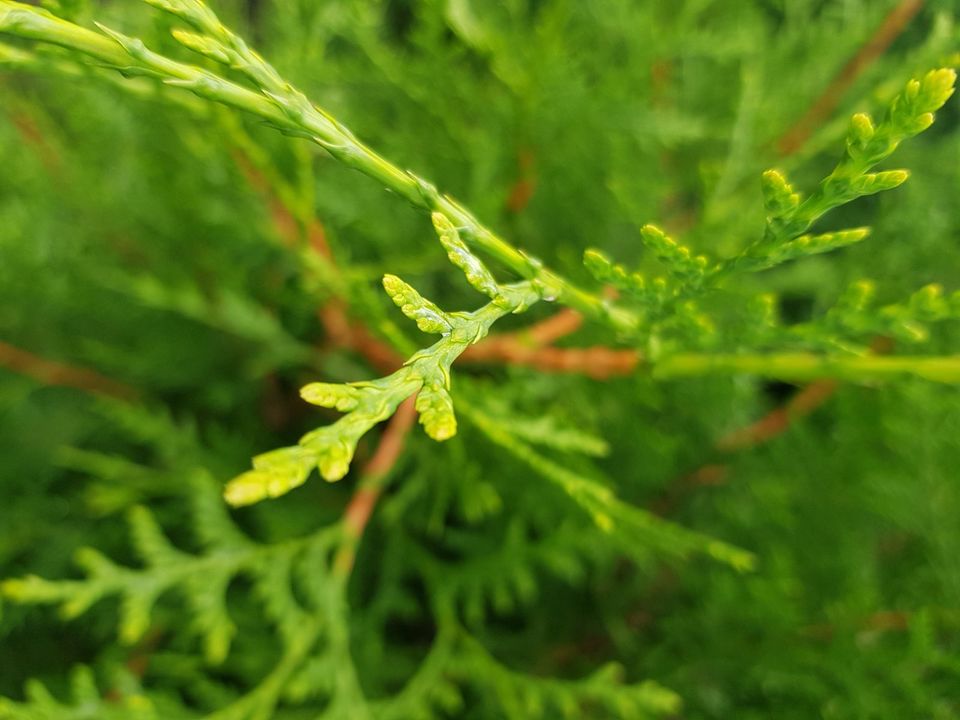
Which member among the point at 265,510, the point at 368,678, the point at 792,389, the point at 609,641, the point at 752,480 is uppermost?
the point at 792,389

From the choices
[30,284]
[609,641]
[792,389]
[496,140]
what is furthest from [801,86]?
[30,284]

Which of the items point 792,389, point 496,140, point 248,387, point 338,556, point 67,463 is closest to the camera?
point 338,556

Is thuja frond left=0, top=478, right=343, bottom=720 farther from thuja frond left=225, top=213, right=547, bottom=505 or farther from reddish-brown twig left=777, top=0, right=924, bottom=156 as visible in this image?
reddish-brown twig left=777, top=0, right=924, bottom=156

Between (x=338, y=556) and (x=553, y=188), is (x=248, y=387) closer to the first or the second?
(x=338, y=556)

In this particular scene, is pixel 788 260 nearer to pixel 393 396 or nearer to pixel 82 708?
pixel 393 396

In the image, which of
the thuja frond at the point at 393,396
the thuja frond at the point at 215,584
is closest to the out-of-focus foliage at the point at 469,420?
the thuja frond at the point at 215,584

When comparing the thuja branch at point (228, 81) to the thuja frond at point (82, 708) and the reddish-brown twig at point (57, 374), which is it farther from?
the reddish-brown twig at point (57, 374)

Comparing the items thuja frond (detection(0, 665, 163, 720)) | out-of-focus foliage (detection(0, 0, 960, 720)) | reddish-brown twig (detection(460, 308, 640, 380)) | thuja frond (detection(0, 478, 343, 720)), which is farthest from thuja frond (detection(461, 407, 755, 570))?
thuja frond (detection(0, 665, 163, 720))
